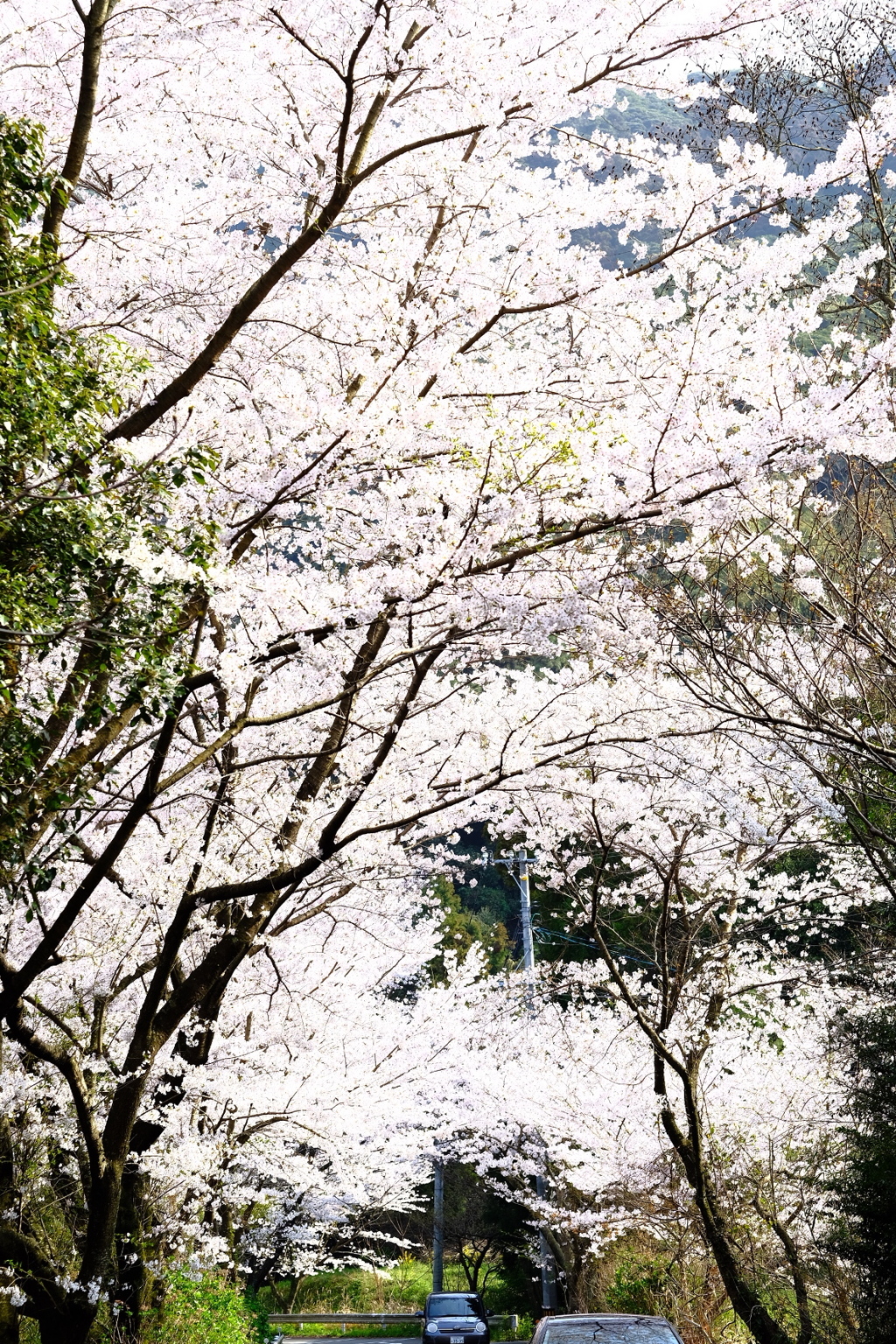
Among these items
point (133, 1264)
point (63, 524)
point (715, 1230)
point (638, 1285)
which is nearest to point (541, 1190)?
point (638, 1285)

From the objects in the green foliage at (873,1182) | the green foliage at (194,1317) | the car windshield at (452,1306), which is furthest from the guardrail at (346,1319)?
the green foliage at (873,1182)

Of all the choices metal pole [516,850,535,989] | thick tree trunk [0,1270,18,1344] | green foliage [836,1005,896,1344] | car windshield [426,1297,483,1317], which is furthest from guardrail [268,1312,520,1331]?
thick tree trunk [0,1270,18,1344]

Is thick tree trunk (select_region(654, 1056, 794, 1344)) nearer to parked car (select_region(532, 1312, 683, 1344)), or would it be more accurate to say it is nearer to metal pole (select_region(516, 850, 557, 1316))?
parked car (select_region(532, 1312, 683, 1344))

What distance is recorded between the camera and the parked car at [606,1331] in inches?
204

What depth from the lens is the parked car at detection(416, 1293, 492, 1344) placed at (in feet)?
42.8

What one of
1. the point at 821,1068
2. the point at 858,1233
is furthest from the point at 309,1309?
the point at 858,1233

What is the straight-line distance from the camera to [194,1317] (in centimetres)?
784

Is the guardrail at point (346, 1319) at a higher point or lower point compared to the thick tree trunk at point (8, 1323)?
lower

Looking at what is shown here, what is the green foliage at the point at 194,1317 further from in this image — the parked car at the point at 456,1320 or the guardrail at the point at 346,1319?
the guardrail at the point at 346,1319

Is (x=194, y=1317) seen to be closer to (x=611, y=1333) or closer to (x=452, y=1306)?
(x=611, y=1333)

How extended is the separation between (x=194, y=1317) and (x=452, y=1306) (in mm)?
7238

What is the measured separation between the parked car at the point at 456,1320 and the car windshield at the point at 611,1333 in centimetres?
890

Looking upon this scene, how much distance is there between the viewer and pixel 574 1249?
1468cm

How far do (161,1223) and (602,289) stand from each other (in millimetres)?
7466
